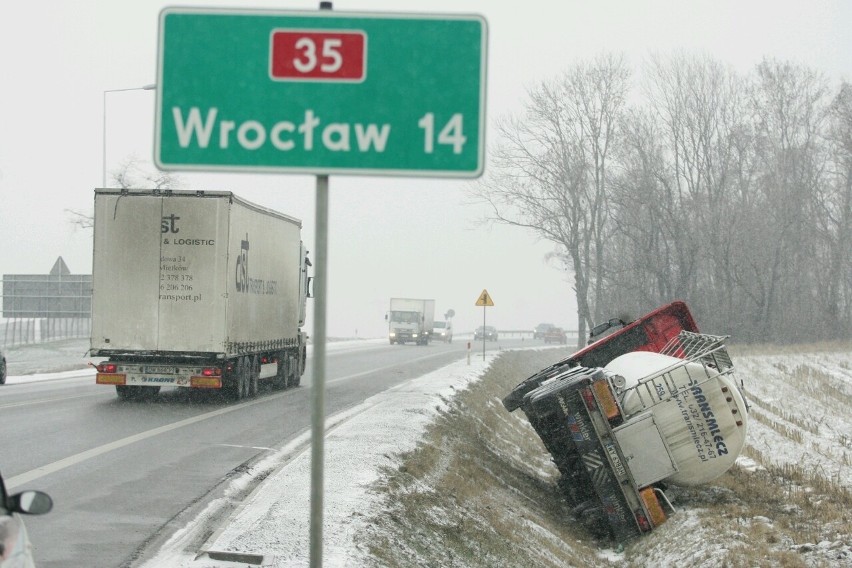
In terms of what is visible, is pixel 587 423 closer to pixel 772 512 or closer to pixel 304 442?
pixel 772 512

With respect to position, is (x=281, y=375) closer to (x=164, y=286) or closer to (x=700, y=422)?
(x=164, y=286)

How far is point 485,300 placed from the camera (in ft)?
128

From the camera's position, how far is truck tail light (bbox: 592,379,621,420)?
12656mm

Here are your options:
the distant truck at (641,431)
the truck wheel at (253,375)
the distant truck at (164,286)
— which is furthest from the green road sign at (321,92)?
the truck wheel at (253,375)

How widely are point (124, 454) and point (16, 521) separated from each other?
8.93 m

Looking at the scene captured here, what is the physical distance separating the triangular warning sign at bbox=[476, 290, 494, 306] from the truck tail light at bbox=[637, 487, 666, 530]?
26124mm

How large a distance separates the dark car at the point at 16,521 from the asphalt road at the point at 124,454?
325cm

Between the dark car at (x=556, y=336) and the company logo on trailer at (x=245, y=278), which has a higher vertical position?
the company logo on trailer at (x=245, y=278)

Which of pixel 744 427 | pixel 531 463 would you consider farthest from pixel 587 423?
pixel 531 463

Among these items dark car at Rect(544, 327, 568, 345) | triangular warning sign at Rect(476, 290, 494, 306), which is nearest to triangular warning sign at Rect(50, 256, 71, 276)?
triangular warning sign at Rect(476, 290, 494, 306)

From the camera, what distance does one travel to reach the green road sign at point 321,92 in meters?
4.02

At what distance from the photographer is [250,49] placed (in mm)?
4066

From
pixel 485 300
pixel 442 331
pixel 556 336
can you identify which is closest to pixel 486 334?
pixel 556 336

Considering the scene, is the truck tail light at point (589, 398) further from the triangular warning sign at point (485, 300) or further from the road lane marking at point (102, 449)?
the triangular warning sign at point (485, 300)
